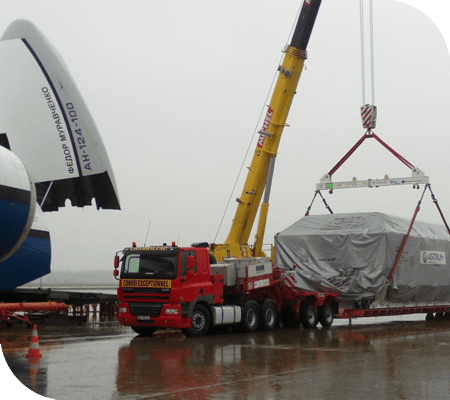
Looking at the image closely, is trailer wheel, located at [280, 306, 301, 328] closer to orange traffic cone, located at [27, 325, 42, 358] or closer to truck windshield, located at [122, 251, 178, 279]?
truck windshield, located at [122, 251, 178, 279]

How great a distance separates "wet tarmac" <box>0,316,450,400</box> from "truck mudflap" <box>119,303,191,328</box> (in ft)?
1.16

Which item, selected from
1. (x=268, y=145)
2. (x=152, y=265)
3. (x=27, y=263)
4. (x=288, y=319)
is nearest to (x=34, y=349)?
(x=27, y=263)

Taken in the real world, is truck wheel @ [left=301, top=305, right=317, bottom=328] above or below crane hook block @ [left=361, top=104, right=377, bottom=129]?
below

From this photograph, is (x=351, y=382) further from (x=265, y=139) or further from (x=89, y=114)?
(x=265, y=139)

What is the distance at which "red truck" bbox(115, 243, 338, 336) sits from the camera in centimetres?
1476

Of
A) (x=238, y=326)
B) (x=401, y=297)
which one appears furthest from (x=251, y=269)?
(x=401, y=297)

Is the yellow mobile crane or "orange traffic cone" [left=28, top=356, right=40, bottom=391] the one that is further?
the yellow mobile crane

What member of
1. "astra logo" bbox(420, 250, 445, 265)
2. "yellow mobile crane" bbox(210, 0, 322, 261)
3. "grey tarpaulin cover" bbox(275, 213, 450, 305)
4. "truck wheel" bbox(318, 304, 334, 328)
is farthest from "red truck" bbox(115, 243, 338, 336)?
"astra logo" bbox(420, 250, 445, 265)

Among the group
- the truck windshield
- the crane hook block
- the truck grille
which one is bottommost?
the truck grille

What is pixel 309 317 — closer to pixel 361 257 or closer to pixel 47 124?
pixel 361 257

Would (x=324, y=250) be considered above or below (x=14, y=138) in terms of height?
below

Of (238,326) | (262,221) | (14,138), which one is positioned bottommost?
(238,326)

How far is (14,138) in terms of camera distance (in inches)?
475

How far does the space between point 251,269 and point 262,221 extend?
220cm
